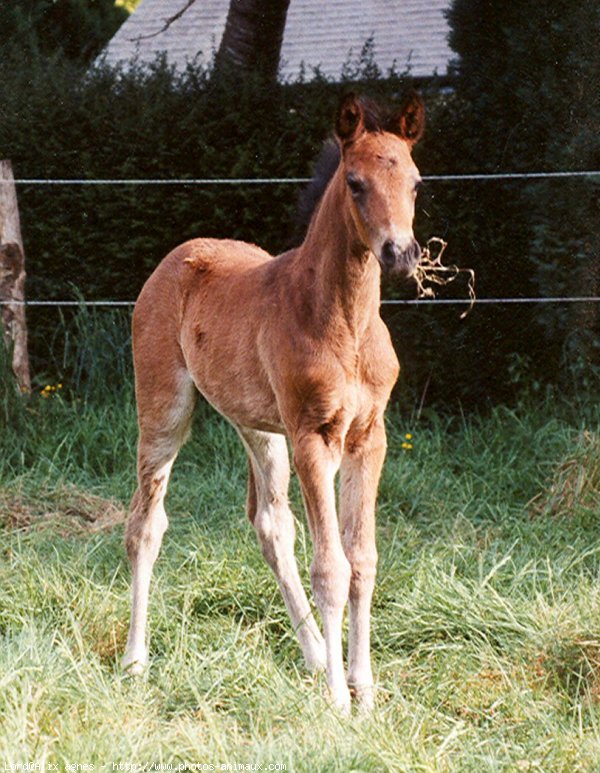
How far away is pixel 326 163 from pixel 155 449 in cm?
131

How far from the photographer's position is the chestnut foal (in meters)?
4.14

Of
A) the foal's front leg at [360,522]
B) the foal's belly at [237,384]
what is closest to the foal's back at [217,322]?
the foal's belly at [237,384]

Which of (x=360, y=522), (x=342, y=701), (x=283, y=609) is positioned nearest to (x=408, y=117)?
(x=360, y=522)

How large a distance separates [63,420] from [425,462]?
217 centimetres

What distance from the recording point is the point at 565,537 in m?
6.04

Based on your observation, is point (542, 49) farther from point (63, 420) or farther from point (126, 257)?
point (63, 420)

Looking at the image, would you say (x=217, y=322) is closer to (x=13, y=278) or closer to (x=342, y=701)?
(x=342, y=701)

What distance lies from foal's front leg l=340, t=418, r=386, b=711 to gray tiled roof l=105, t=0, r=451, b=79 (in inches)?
418

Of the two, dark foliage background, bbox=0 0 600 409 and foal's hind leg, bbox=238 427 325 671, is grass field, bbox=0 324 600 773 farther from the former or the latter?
dark foliage background, bbox=0 0 600 409

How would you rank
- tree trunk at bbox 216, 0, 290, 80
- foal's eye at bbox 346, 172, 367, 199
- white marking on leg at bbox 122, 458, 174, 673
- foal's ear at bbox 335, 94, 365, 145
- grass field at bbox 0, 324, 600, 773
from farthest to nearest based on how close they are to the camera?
tree trunk at bbox 216, 0, 290, 80 → white marking on leg at bbox 122, 458, 174, 673 → foal's ear at bbox 335, 94, 365, 145 → foal's eye at bbox 346, 172, 367, 199 → grass field at bbox 0, 324, 600, 773

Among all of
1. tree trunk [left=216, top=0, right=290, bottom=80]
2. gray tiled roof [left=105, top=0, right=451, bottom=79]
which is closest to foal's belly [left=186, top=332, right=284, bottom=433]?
tree trunk [left=216, top=0, right=290, bottom=80]

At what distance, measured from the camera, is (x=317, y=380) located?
429cm

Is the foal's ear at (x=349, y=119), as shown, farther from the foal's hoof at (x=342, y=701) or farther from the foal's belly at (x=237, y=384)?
the foal's hoof at (x=342, y=701)

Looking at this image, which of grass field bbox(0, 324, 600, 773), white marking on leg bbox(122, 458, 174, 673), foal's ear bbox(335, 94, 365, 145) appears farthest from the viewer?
white marking on leg bbox(122, 458, 174, 673)
